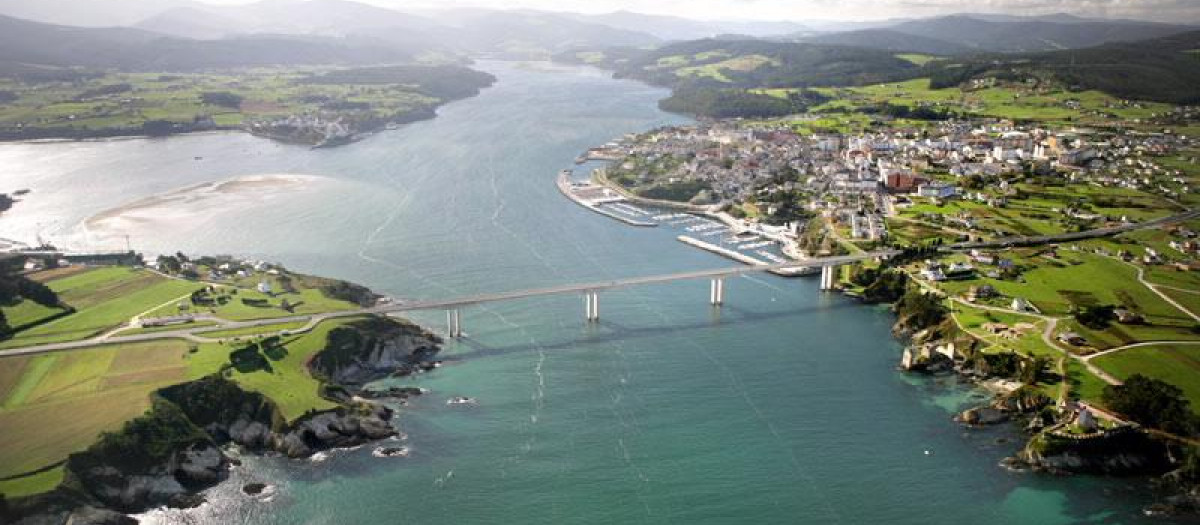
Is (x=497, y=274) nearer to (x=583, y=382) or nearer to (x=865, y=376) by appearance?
(x=583, y=382)

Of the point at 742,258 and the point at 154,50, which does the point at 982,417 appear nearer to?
the point at 742,258

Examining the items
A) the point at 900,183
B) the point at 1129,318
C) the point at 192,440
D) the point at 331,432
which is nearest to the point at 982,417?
the point at 1129,318

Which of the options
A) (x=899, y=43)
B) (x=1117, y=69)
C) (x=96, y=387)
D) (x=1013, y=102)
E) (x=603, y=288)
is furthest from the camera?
(x=899, y=43)

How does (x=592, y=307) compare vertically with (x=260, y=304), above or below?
below

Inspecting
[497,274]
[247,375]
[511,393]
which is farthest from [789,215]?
[247,375]

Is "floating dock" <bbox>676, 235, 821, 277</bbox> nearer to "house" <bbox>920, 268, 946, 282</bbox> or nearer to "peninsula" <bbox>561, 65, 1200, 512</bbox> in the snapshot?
"peninsula" <bbox>561, 65, 1200, 512</bbox>

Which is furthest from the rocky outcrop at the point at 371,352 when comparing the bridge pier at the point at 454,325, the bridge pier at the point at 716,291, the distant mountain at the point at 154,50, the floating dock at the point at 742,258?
the distant mountain at the point at 154,50

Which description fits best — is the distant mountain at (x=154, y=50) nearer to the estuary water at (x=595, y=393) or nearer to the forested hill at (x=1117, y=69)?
the estuary water at (x=595, y=393)

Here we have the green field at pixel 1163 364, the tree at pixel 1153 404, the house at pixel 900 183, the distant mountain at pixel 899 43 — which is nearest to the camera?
the tree at pixel 1153 404
